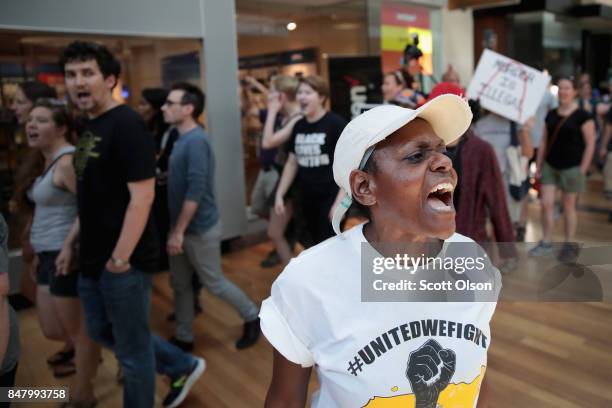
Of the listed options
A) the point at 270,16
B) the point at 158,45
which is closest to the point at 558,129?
the point at 270,16

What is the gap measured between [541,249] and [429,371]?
13.7 inches

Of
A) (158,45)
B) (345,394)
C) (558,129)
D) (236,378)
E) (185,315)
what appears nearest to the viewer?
(345,394)

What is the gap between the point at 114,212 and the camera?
2215mm

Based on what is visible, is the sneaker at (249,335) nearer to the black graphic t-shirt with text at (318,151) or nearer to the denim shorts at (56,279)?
the black graphic t-shirt with text at (318,151)

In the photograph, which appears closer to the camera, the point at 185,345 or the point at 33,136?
the point at 33,136

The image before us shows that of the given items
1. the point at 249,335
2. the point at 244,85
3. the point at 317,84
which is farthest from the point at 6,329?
the point at 244,85

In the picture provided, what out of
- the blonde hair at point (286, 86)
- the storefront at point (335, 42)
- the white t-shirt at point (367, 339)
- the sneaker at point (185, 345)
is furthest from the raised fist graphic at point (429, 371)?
the storefront at point (335, 42)

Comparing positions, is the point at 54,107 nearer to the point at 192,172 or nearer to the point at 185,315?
the point at 192,172

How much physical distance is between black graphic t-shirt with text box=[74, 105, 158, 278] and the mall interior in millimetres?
749

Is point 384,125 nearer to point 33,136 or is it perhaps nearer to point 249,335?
point 33,136

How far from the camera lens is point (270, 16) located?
636cm

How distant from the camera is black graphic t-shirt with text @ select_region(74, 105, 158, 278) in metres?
2.15

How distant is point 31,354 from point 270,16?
4590 mm

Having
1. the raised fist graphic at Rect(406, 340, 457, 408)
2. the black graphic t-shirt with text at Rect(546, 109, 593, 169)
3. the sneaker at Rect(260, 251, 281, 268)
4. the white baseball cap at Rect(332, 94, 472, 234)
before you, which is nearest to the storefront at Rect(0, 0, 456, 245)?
the sneaker at Rect(260, 251, 281, 268)
